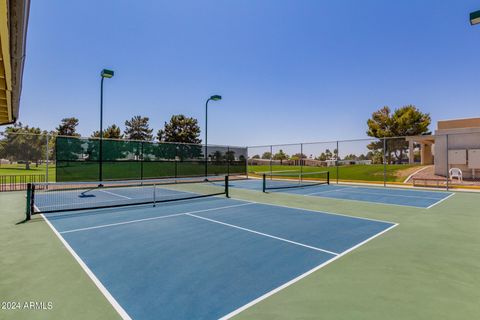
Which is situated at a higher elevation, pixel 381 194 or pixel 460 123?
pixel 460 123

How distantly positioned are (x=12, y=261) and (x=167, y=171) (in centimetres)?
1484

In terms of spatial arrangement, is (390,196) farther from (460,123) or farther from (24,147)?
(24,147)

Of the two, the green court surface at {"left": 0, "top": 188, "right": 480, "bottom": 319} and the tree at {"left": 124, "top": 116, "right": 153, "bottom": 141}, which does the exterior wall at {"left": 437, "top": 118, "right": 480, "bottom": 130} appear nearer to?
the green court surface at {"left": 0, "top": 188, "right": 480, "bottom": 319}

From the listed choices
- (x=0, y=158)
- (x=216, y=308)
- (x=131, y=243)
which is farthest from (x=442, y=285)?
(x=0, y=158)

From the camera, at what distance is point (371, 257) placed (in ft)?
14.7

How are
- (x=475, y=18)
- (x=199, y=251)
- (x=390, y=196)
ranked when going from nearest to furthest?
(x=199, y=251) → (x=475, y=18) → (x=390, y=196)

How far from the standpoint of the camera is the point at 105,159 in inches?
632

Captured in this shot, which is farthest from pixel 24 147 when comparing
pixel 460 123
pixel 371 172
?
pixel 460 123

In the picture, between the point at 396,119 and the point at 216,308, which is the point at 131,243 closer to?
the point at 216,308

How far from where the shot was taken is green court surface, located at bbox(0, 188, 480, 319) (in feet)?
9.36

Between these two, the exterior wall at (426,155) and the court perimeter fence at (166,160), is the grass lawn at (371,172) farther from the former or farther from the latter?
the exterior wall at (426,155)

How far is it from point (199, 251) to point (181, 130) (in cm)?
3629

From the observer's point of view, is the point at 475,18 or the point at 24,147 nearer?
the point at 475,18

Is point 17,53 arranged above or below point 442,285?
above
